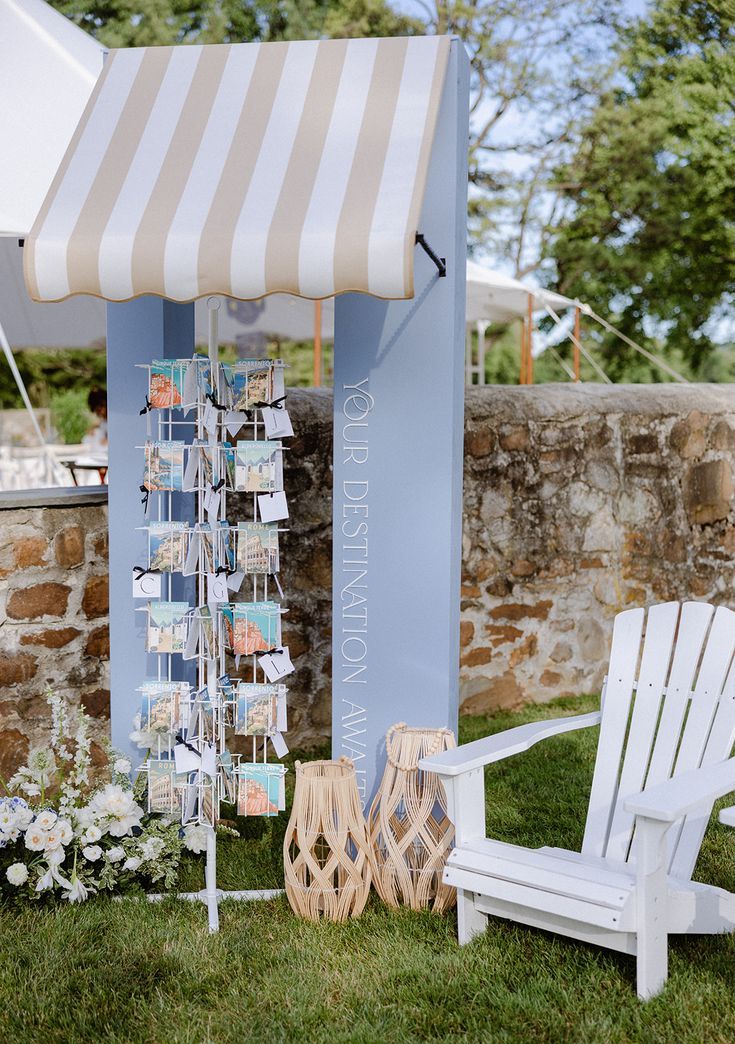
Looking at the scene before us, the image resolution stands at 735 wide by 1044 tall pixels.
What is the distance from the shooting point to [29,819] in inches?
133

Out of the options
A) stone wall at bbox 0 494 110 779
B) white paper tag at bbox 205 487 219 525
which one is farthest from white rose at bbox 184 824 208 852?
white paper tag at bbox 205 487 219 525

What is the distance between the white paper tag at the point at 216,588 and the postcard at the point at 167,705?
0.35m

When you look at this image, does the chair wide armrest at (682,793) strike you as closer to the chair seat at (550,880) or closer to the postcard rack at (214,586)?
the chair seat at (550,880)

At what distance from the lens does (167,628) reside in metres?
3.37

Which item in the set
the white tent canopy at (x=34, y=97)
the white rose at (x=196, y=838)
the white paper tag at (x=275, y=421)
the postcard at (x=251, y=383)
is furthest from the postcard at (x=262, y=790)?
the white tent canopy at (x=34, y=97)

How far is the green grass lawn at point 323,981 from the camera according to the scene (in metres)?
2.62

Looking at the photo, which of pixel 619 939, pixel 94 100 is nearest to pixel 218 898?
pixel 619 939

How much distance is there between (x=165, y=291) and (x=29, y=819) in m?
1.79

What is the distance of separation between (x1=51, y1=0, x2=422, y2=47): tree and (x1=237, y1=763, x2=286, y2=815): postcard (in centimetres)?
1464

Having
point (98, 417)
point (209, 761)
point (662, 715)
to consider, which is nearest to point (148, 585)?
point (209, 761)

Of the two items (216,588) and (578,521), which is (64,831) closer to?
(216,588)

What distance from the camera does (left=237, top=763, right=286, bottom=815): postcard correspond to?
3320 millimetres

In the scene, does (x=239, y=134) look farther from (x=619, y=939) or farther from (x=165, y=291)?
(x=619, y=939)

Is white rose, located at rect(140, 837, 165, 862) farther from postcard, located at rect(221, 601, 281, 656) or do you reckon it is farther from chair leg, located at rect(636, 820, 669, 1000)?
chair leg, located at rect(636, 820, 669, 1000)
